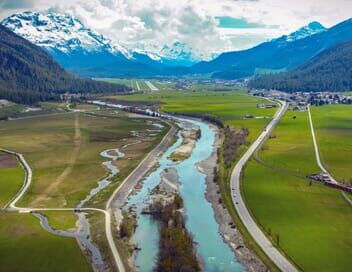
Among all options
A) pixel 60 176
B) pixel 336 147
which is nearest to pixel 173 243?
pixel 60 176

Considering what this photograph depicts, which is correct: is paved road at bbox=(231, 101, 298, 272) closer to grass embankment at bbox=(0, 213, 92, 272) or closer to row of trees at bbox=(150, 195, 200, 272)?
row of trees at bbox=(150, 195, 200, 272)

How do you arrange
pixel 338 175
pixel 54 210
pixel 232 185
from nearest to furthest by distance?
pixel 54 210 → pixel 232 185 → pixel 338 175

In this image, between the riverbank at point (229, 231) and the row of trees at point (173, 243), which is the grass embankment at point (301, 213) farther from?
the row of trees at point (173, 243)

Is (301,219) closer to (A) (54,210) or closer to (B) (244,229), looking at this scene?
(B) (244,229)

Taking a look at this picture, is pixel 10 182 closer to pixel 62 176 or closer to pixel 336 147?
pixel 62 176

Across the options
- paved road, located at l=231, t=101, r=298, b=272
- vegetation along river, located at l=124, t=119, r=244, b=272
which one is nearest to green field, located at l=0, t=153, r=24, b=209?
vegetation along river, located at l=124, t=119, r=244, b=272

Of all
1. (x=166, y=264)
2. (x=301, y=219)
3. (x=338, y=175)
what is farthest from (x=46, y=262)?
(x=338, y=175)

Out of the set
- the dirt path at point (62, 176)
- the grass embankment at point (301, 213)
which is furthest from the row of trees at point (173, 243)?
the dirt path at point (62, 176)
